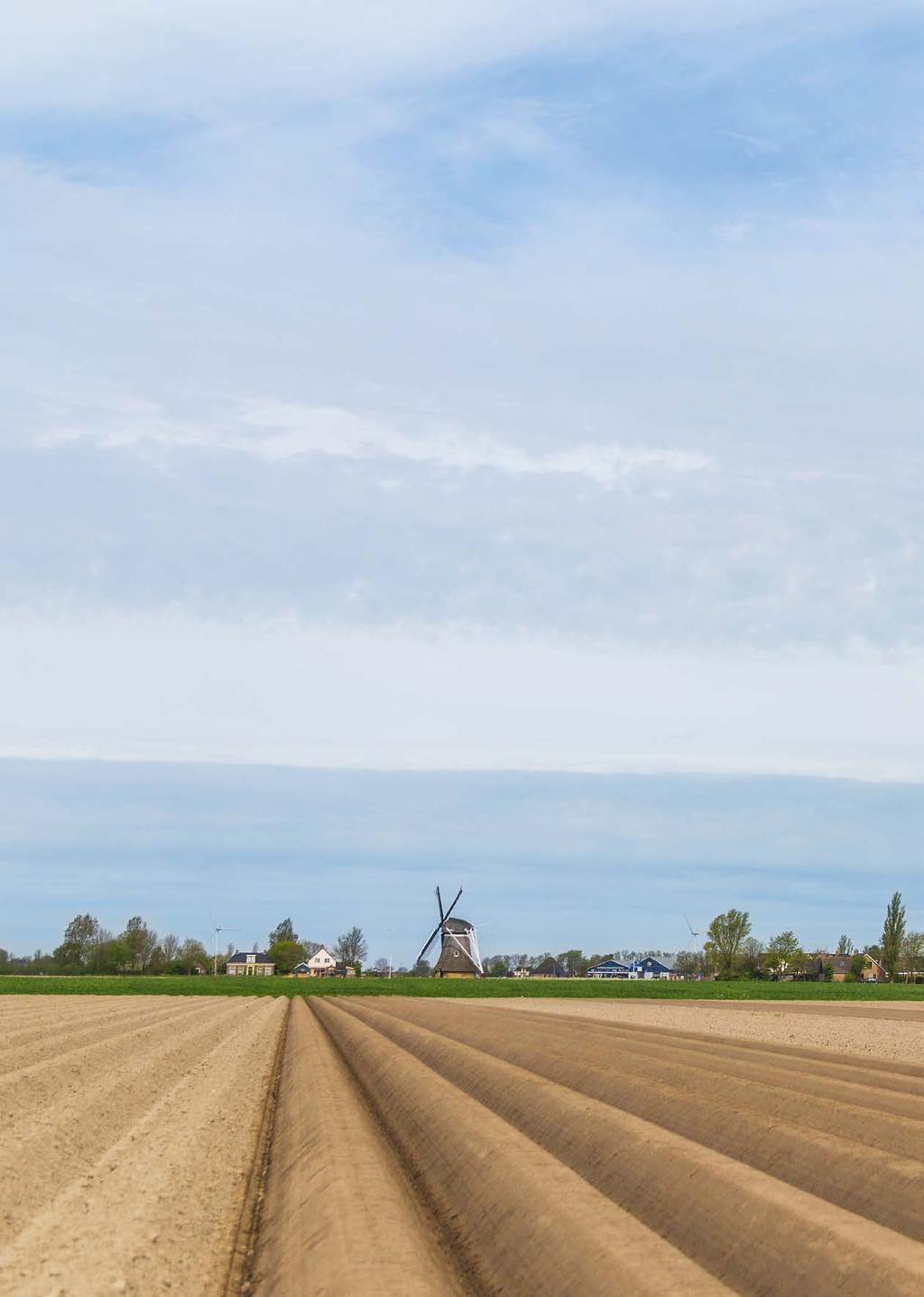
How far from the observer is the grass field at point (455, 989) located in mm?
77750

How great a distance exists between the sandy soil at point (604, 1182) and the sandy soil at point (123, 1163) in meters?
0.57

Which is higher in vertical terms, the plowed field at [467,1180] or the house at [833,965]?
the plowed field at [467,1180]

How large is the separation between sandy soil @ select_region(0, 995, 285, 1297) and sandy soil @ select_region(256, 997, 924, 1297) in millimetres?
571

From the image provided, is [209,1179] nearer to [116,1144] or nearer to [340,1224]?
[116,1144]

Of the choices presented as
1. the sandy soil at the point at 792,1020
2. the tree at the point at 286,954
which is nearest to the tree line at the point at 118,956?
the tree at the point at 286,954

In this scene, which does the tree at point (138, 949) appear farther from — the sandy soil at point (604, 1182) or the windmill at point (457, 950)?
the sandy soil at point (604, 1182)

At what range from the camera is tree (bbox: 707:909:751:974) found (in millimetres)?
164000

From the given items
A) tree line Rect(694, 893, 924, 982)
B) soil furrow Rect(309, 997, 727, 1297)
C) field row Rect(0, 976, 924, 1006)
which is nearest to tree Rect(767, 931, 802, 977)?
tree line Rect(694, 893, 924, 982)

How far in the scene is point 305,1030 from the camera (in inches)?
1417

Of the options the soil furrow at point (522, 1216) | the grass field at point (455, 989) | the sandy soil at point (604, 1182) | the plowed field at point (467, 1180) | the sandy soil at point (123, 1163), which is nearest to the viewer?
the soil furrow at point (522, 1216)

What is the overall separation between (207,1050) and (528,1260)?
2056 centimetres

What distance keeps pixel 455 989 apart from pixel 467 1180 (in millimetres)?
73414

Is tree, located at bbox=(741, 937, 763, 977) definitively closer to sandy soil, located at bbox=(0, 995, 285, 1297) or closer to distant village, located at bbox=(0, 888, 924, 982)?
distant village, located at bbox=(0, 888, 924, 982)

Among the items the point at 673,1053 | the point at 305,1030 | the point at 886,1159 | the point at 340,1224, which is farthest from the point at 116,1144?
the point at 305,1030
